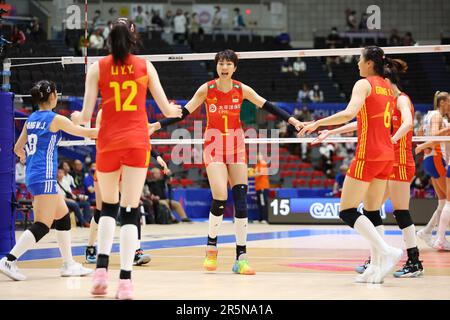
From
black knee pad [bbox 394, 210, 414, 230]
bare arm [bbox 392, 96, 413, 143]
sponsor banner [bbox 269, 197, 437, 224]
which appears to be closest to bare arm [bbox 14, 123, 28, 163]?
bare arm [bbox 392, 96, 413, 143]

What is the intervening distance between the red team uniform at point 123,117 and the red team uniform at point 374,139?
209 cm

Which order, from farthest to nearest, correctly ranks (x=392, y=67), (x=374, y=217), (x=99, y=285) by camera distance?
(x=392, y=67)
(x=374, y=217)
(x=99, y=285)

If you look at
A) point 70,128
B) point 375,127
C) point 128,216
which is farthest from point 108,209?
point 375,127

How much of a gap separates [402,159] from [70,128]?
3.53m

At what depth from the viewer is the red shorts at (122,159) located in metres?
5.81

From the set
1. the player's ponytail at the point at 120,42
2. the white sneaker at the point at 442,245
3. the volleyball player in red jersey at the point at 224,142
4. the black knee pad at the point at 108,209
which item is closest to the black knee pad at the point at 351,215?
the volleyball player in red jersey at the point at 224,142

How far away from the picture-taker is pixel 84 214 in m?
18.0

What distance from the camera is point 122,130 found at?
5.79m

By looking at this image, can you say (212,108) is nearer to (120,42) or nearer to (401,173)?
(401,173)

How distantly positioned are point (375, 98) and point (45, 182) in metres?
3.28

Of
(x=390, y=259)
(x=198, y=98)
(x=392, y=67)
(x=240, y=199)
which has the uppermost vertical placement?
(x=392, y=67)

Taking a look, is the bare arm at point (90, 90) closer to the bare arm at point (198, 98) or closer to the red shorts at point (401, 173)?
the bare arm at point (198, 98)
